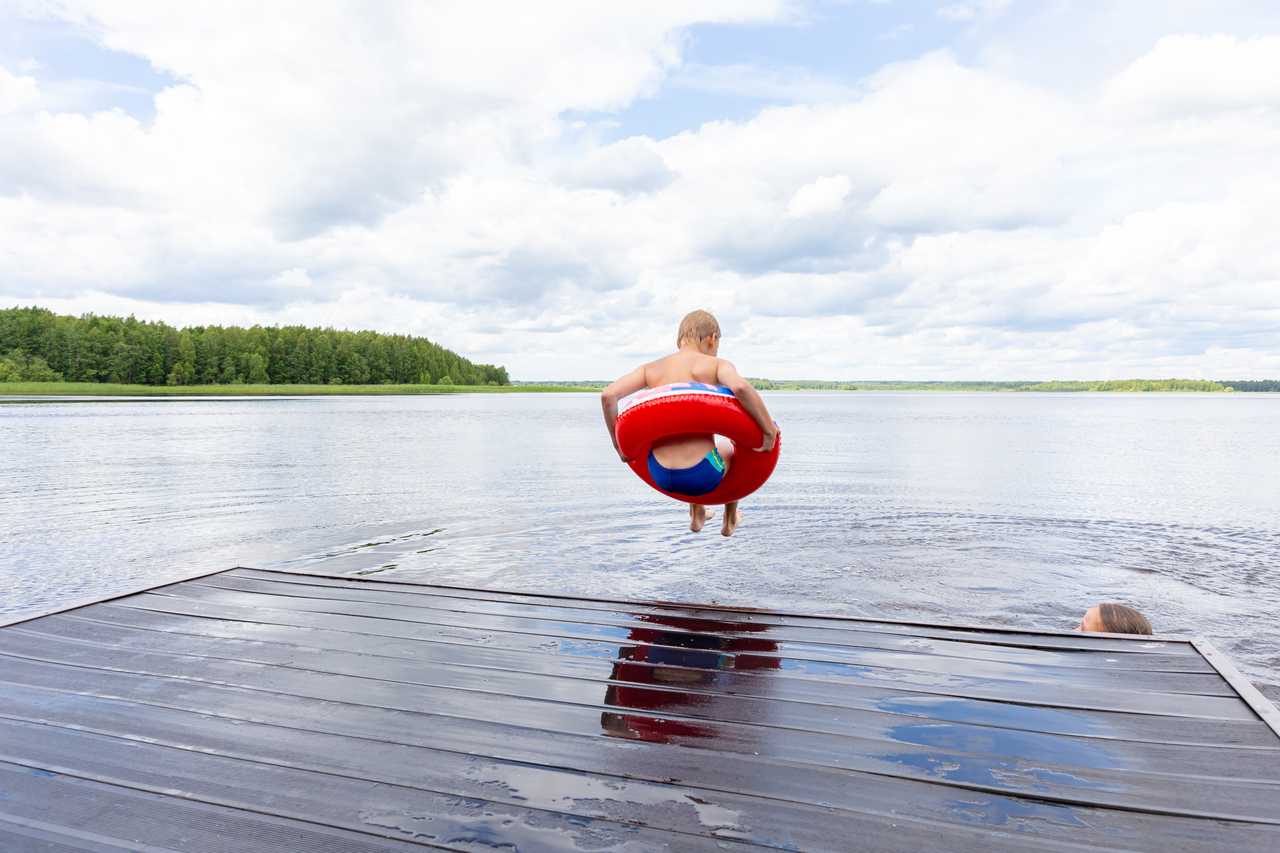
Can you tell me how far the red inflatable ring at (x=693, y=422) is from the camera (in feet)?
16.2

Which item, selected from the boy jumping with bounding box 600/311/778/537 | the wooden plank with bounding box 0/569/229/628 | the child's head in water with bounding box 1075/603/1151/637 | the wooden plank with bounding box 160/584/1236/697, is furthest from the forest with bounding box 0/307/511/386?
the child's head in water with bounding box 1075/603/1151/637

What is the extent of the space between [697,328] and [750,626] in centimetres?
224

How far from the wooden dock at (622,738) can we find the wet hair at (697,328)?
82.5 inches

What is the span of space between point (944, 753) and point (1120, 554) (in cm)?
992

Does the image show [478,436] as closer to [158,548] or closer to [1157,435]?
[158,548]

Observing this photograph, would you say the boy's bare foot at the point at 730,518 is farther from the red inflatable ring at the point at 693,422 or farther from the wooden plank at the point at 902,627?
the wooden plank at the point at 902,627

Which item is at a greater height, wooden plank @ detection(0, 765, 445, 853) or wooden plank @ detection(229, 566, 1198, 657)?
wooden plank @ detection(229, 566, 1198, 657)

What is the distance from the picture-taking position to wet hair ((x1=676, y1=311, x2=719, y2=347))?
5371 mm

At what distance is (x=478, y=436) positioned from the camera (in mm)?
34375

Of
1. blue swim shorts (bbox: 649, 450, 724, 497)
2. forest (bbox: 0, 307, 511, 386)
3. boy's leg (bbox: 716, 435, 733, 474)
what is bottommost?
blue swim shorts (bbox: 649, 450, 724, 497)

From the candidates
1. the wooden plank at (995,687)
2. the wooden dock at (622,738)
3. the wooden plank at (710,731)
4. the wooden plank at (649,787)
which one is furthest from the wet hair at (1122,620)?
the wooden plank at (649,787)

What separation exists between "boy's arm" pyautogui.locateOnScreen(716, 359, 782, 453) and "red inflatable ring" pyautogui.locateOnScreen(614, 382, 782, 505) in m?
0.04

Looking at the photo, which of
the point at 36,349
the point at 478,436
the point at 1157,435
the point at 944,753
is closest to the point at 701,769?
the point at 944,753

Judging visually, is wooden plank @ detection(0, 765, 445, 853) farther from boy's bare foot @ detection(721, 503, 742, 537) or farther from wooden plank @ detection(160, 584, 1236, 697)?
boy's bare foot @ detection(721, 503, 742, 537)
